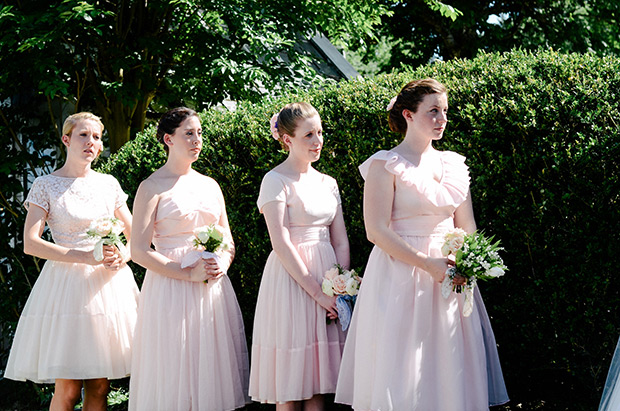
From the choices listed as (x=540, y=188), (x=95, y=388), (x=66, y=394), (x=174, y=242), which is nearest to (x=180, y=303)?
(x=174, y=242)

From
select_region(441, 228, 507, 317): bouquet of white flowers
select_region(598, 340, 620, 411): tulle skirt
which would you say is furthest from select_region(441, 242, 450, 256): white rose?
select_region(598, 340, 620, 411): tulle skirt

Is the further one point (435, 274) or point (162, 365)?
point (162, 365)

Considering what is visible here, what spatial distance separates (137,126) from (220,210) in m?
4.37

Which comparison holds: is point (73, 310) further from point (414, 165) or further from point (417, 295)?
point (414, 165)

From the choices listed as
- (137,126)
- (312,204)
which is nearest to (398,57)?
(137,126)

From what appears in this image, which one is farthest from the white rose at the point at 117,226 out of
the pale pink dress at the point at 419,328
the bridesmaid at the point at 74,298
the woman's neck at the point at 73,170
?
the pale pink dress at the point at 419,328

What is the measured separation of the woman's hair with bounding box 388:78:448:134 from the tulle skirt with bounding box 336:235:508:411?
0.72 meters

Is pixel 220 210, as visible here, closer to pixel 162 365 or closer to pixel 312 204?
pixel 312 204

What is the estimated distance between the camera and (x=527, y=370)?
458cm

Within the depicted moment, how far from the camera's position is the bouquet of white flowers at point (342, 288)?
4398 millimetres

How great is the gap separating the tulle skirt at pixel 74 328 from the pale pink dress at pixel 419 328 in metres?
1.90

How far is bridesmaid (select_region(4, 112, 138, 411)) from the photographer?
4.99 metres

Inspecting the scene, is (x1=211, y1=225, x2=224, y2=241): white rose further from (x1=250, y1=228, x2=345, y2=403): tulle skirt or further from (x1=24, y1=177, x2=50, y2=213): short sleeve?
(x1=24, y1=177, x2=50, y2=213): short sleeve

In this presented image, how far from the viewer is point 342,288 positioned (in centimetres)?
440
